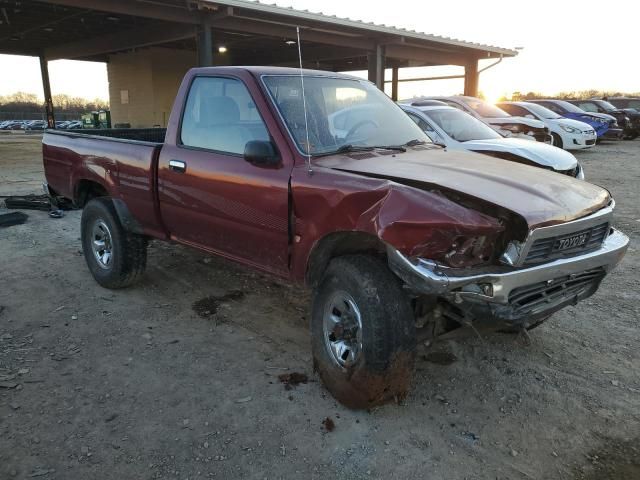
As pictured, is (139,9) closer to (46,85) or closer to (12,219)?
(12,219)

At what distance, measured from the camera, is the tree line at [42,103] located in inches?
2650

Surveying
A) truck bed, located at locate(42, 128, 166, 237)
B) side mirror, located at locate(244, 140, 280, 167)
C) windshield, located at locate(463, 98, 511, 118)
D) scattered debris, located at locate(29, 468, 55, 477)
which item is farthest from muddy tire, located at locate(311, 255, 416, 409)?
windshield, located at locate(463, 98, 511, 118)

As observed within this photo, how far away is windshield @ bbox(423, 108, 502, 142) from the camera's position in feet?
28.1

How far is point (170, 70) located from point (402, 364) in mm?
25070

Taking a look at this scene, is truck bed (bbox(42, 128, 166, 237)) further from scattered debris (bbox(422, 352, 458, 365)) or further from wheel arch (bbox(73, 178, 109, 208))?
scattered debris (bbox(422, 352, 458, 365))

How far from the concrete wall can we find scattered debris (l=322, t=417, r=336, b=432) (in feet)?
75.3

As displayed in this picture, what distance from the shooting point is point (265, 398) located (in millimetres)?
3209

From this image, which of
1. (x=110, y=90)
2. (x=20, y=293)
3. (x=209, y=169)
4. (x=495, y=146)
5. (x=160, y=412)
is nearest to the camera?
(x=160, y=412)

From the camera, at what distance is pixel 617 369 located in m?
3.55

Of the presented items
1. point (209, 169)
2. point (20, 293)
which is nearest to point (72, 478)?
point (209, 169)

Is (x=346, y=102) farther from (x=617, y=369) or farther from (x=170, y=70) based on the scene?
(x=170, y=70)

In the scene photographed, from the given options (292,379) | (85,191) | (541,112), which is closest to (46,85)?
(541,112)

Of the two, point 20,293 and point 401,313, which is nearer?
point 401,313

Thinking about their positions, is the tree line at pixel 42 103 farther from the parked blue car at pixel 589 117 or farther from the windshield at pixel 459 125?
the windshield at pixel 459 125
